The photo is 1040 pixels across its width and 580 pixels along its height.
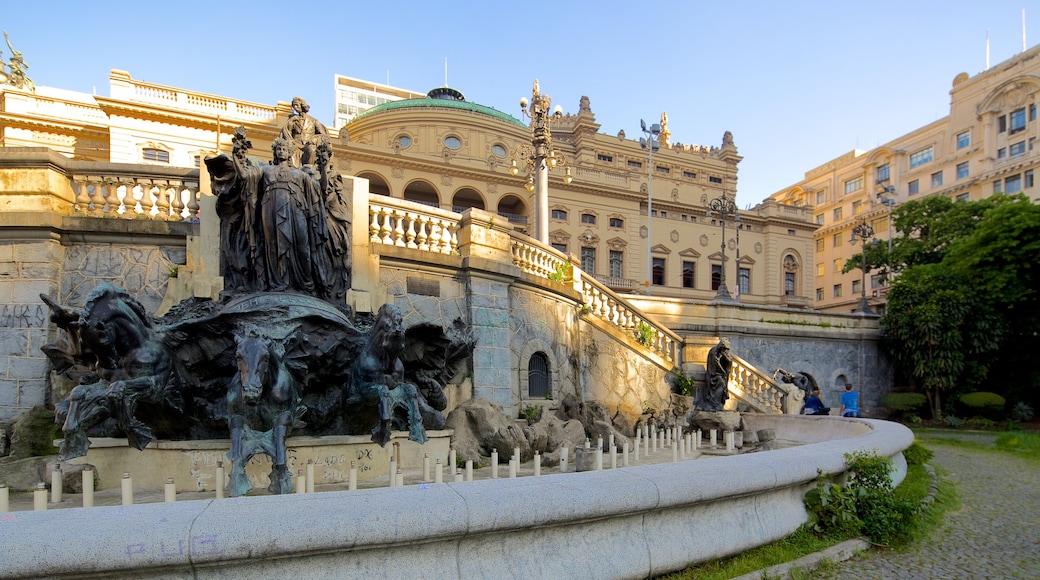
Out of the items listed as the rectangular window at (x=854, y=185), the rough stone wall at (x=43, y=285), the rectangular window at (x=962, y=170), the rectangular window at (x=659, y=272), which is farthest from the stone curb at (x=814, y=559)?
the rectangular window at (x=854, y=185)

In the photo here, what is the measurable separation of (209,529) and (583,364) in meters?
13.2

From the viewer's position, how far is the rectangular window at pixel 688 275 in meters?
59.0

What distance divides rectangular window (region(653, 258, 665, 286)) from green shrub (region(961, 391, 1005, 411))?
3210 centimetres

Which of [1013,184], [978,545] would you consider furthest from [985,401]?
[1013,184]

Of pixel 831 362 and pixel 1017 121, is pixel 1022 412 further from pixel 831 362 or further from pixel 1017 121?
pixel 1017 121

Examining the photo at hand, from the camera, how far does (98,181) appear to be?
10.3 meters

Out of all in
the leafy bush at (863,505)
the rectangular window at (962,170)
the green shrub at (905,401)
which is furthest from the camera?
the rectangular window at (962,170)

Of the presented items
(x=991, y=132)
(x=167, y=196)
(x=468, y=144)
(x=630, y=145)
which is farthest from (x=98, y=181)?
(x=991, y=132)

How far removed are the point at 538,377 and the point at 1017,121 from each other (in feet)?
207

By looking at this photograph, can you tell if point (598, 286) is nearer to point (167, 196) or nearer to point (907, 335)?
point (167, 196)

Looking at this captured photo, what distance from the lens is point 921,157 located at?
2613 inches

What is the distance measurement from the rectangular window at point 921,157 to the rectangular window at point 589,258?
4064 cm

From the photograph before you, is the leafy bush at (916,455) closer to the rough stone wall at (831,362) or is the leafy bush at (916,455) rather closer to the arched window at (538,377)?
the arched window at (538,377)

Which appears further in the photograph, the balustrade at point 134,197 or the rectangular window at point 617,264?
the rectangular window at point 617,264
